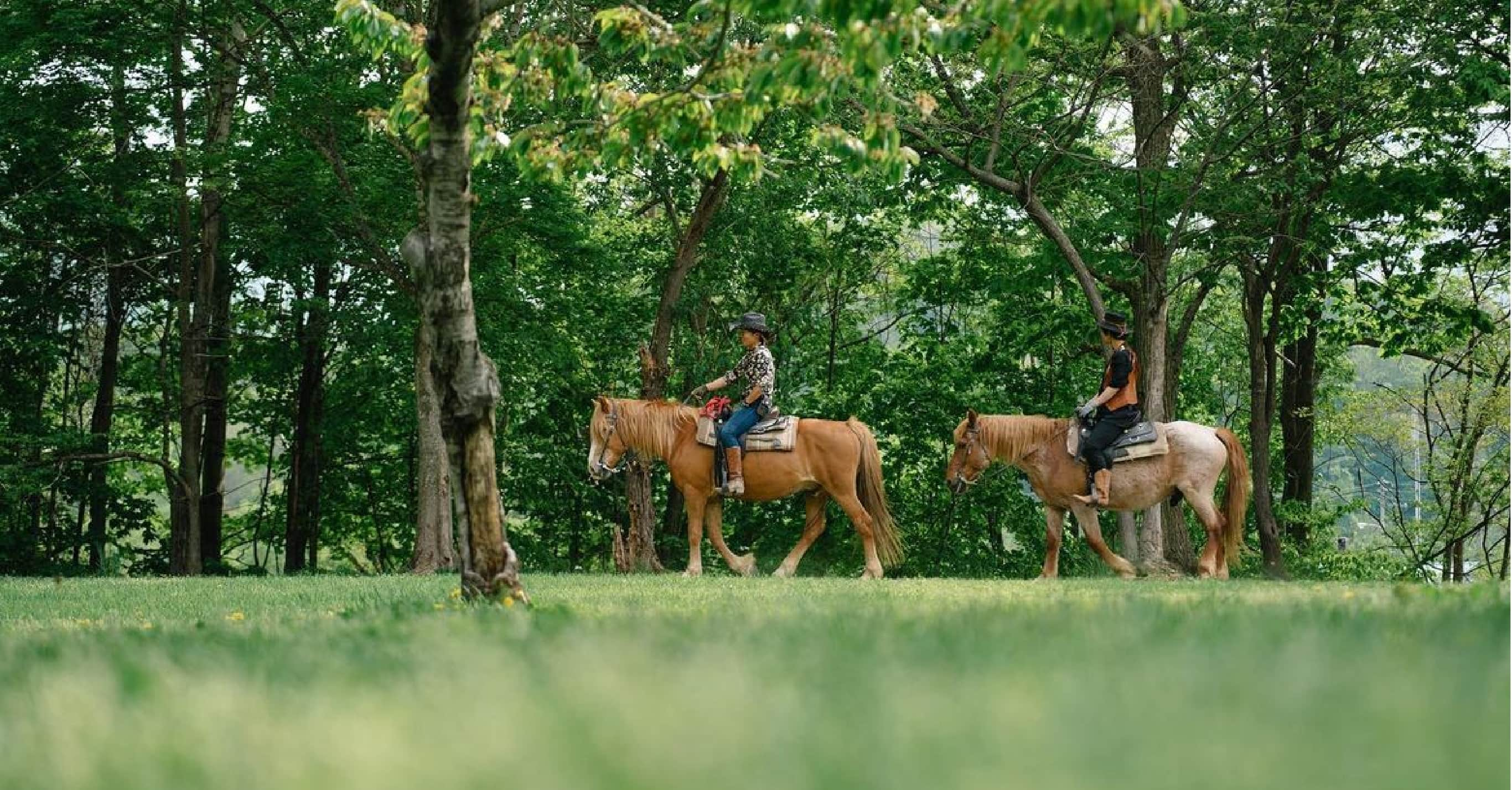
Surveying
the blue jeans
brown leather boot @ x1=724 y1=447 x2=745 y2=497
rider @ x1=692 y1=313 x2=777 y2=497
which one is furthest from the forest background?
brown leather boot @ x1=724 y1=447 x2=745 y2=497

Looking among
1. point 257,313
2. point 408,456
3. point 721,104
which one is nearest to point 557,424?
point 408,456

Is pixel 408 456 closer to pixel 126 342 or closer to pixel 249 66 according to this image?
pixel 126 342

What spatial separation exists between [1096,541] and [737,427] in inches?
169

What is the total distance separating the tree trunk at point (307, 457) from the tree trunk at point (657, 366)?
27.8ft

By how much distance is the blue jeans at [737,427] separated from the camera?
17609 mm

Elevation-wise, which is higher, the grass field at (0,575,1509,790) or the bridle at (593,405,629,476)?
the bridle at (593,405,629,476)

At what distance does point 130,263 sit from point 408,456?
890cm

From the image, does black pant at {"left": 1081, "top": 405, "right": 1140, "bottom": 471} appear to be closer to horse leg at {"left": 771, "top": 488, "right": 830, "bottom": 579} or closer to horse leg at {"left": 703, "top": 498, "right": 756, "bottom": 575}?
horse leg at {"left": 771, "top": 488, "right": 830, "bottom": 579}

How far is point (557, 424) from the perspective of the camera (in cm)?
3183

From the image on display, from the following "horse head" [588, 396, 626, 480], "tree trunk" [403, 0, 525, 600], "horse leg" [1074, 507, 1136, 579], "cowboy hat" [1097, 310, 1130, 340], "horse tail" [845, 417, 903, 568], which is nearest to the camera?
"tree trunk" [403, 0, 525, 600]

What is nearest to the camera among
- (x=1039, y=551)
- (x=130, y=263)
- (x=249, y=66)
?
Result: (x=249, y=66)

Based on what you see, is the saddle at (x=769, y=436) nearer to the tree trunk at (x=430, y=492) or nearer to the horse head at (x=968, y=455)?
the horse head at (x=968, y=455)

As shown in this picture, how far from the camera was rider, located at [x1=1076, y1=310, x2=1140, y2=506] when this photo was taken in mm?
15953

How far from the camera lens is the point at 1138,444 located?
16562 mm
